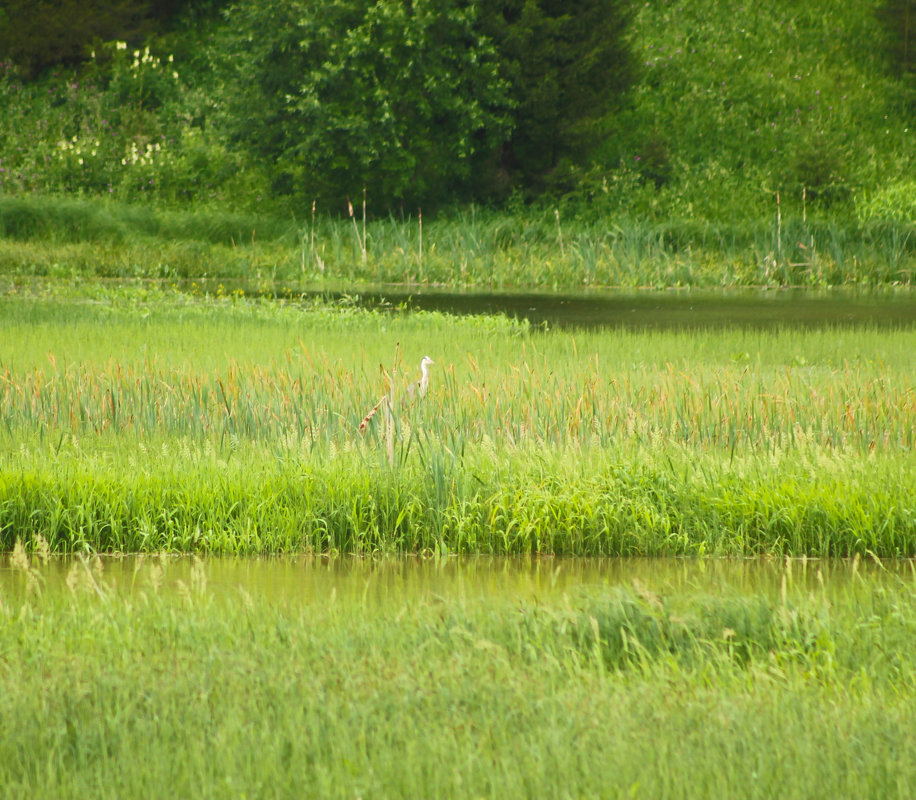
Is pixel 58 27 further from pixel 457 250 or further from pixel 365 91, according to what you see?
pixel 457 250

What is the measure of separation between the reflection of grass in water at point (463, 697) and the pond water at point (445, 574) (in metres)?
0.88

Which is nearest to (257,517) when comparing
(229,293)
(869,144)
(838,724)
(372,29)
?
(838,724)

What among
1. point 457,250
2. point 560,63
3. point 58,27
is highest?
point 58,27

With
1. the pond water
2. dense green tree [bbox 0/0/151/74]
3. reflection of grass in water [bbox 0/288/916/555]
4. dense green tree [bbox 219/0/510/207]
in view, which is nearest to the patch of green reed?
reflection of grass in water [bbox 0/288/916/555]

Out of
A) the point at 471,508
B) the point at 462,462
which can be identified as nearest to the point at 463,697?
the point at 471,508

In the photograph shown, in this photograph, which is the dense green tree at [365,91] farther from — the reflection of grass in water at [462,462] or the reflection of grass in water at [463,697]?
the reflection of grass in water at [463,697]

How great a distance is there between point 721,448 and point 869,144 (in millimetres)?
27466

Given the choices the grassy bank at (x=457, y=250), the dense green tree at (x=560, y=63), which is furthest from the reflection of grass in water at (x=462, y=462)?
the dense green tree at (x=560, y=63)

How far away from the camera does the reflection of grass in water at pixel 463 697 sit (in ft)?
12.5

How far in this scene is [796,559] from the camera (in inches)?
299

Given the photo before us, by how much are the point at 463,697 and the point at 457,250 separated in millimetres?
24675

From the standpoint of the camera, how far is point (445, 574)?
7.33m

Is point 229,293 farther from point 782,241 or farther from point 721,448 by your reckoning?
point 721,448

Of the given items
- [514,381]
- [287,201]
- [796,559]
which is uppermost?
[287,201]
